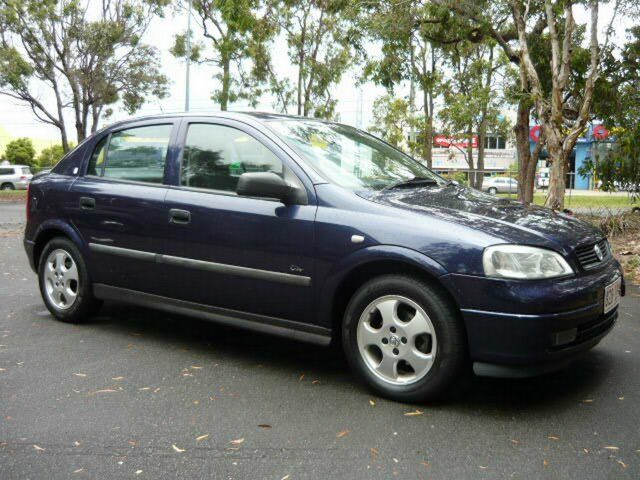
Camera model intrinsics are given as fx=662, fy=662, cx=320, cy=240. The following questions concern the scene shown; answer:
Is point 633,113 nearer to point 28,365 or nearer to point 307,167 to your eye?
point 307,167

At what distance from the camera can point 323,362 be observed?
446cm

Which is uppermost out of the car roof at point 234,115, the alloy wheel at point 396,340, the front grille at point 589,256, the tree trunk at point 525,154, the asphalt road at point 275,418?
the tree trunk at point 525,154

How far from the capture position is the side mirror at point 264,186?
385 cm

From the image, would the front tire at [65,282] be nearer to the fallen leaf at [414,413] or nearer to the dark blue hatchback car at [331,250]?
the dark blue hatchback car at [331,250]

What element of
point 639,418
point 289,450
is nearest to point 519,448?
point 639,418

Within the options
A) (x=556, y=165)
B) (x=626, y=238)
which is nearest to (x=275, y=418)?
(x=626, y=238)

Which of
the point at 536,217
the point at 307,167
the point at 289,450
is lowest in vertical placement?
the point at 289,450

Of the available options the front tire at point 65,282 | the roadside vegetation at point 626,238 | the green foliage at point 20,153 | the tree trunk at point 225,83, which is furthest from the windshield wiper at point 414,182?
the green foliage at point 20,153

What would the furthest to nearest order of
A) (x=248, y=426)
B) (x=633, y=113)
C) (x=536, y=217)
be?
1. (x=633, y=113)
2. (x=536, y=217)
3. (x=248, y=426)

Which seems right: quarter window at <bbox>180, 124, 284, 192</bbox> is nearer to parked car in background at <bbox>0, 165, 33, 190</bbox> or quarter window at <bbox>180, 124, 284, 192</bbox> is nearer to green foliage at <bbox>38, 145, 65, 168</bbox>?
parked car in background at <bbox>0, 165, 33, 190</bbox>

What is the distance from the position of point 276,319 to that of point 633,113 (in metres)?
12.4

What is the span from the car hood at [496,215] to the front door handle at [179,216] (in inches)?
49.3

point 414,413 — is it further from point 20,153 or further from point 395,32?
point 20,153

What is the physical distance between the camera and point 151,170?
15.9 feet
